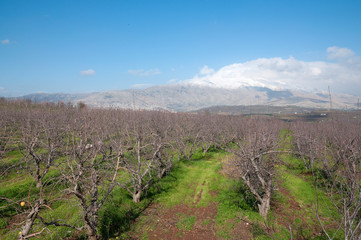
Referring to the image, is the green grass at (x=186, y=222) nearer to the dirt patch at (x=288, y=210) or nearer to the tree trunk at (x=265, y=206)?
the tree trunk at (x=265, y=206)

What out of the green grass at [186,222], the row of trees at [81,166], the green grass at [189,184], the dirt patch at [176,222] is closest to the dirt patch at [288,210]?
the dirt patch at [176,222]

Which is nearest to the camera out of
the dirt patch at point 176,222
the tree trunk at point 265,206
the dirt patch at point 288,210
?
the dirt patch at point 176,222

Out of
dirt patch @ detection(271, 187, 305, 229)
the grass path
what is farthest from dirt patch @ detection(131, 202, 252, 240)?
dirt patch @ detection(271, 187, 305, 229)

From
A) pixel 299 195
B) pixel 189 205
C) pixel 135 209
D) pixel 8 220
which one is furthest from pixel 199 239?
pixel 8 220

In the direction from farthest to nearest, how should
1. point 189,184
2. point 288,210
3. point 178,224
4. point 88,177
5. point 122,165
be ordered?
1. point 122,165
2. point 189,184
3. point 288,210
4. point 178,224
5. point 88,177

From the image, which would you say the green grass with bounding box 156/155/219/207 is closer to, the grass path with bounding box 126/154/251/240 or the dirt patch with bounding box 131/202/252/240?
the grass path with bounding box 126/154/251/240

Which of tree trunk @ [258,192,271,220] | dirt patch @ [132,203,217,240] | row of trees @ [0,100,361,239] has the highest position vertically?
row of trees @ [0,100,361,239]

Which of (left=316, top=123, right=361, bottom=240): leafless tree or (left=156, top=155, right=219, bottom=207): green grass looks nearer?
(left=316, top=123, right=361, bottom=240): leafless tree

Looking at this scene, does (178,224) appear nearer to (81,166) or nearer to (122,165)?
(81,166)

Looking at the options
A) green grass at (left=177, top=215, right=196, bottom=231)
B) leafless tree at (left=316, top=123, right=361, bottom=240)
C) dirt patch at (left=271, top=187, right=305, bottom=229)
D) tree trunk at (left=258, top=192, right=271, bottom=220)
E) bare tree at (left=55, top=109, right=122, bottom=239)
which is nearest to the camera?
leafless tree at (left=316, top=123, right=361, bottom=240)

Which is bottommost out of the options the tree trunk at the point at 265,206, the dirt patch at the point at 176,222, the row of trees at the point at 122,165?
the dirt patch at the point at 176,222

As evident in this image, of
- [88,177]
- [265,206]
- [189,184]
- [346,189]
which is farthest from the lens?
[189,184]

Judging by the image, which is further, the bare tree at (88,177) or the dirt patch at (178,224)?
the dirt patch at (178,224)

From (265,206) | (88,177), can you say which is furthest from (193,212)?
(88,177)
